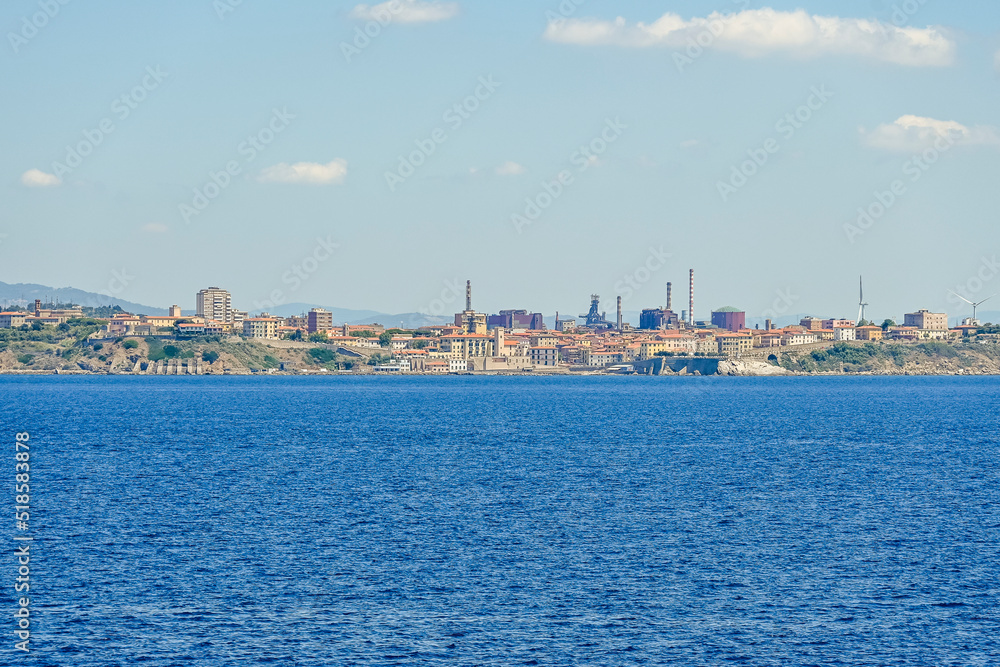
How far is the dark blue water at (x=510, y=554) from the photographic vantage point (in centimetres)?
2539

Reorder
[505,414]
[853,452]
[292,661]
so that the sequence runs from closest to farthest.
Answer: [292,661], [853,452], [505,414]

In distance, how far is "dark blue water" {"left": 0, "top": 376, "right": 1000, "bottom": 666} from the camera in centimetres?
2539

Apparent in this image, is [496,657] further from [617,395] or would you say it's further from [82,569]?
[617,395]

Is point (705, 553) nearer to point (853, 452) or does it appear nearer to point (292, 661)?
point (292, 661)

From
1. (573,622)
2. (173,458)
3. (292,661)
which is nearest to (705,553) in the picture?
(573,622)

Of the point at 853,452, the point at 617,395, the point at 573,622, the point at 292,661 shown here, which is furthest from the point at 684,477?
the point at 617,395

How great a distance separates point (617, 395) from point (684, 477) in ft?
356

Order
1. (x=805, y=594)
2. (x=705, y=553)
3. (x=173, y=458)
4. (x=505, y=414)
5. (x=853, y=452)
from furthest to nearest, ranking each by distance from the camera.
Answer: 1. (x=505, y=414)
2. (x=853, y=452)
3. (x=173, y=458)
4. (x=705, y=553)
5. (x=805, y=594)

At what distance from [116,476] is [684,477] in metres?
25.0

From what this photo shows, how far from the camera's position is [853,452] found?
6750 cm

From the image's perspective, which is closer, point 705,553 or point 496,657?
point 496,657

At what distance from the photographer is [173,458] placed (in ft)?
202

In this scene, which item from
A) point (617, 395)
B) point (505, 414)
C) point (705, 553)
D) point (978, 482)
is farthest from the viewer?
point (617, 395)

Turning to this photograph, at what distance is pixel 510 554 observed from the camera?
112ft
